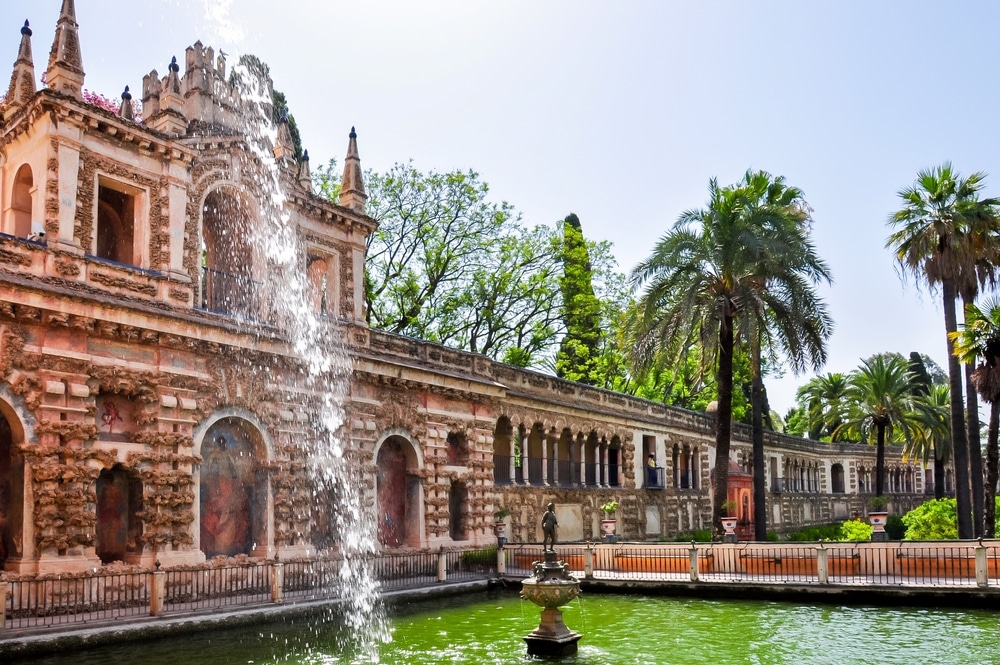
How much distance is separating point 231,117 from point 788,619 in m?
18.7

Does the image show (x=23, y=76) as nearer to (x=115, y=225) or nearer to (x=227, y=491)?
(x=115, y=225)

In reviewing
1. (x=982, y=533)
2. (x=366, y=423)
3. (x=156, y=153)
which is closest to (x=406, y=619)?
(x=366, y=423)

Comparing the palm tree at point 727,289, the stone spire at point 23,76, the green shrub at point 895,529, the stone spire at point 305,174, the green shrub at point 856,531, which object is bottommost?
the green shrub at point 895,529

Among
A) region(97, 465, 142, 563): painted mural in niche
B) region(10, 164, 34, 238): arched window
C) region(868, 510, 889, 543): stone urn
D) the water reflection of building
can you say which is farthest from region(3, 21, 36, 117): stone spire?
region(868, 510, 889, 543): stone urn

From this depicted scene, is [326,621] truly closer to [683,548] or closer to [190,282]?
[190,282]

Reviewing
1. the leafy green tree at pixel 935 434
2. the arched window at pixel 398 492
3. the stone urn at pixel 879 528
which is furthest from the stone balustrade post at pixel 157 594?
the leafy green tree at pixel 935 434

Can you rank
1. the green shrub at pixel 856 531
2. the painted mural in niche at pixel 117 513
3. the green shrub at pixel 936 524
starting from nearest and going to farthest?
the painted mural in niche at pixel 117 513, the green shrub at pixel 936 524, the green shrub at pixel 856 531

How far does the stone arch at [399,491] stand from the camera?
1065 inches

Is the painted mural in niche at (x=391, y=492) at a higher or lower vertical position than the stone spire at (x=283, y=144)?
lower

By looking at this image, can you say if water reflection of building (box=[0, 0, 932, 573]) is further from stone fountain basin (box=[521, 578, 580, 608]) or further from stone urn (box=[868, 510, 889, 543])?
stone urn (box=[868, 510, 889, 543])

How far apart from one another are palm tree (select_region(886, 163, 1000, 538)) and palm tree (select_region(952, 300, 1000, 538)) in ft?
1.98

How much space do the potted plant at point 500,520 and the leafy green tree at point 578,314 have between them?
50.5 ft

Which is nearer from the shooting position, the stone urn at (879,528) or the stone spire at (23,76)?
the stone spire at (23,76)

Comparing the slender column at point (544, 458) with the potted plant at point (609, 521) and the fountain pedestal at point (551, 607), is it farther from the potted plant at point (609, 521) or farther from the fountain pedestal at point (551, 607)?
the fountain pedestal at point (551, 607)
